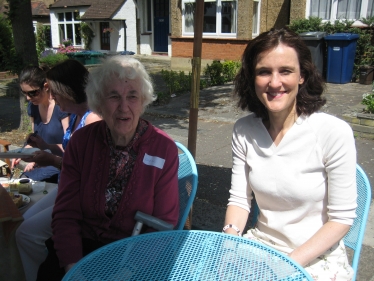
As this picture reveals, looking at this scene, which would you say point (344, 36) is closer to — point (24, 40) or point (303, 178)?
point (24, 40)

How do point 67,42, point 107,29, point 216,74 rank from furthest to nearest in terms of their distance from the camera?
point 67,42 < point 107,29 < point 216,74

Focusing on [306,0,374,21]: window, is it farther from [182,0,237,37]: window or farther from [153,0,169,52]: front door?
[153,0,169,52]: front door

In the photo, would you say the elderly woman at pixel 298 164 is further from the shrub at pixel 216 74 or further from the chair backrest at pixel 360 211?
the shrub at pixel 216 74

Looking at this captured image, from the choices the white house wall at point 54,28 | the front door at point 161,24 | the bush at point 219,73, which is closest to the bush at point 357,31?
the bush at point 219,73

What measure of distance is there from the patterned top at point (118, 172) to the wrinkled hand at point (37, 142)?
1.18 metres

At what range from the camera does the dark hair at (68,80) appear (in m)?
2.62

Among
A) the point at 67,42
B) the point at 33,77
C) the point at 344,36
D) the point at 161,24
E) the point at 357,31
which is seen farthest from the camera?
the point at 67,42

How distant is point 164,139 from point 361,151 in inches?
155

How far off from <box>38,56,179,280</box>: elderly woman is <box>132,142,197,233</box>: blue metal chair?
8 cm

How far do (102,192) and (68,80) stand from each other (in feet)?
3.41

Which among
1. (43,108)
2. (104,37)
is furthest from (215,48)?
(104,37)

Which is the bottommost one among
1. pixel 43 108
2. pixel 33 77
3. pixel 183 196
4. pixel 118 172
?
pixel 183 196

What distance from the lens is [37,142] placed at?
116 inches

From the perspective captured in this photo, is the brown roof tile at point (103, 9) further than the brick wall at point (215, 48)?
Yes
